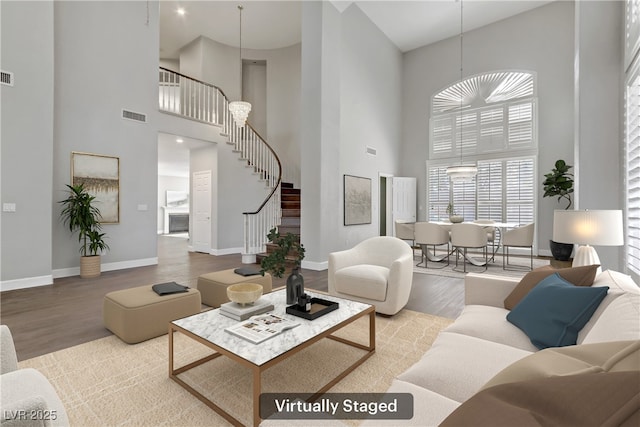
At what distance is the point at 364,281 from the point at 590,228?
1895mm

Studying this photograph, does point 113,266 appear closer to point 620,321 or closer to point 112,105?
point 112,105

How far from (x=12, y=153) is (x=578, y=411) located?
6080mm

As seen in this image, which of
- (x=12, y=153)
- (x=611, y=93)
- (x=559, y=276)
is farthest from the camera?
(x=12, y=153)

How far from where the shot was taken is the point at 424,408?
1.09 m

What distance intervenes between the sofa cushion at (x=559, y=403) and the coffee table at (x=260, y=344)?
1012 millimetres

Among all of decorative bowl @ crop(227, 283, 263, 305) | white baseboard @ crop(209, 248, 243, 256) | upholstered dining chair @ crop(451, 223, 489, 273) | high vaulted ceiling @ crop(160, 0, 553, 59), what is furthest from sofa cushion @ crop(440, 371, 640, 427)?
high vaulted ceiling @ crop(160, 0, 553, 59)

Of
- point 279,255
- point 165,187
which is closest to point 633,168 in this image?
point 279,255

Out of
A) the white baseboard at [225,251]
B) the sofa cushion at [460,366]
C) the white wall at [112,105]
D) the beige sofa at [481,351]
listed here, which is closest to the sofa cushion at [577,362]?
the beige sofa at [481,351]

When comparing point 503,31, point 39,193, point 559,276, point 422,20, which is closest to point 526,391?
point 559,276

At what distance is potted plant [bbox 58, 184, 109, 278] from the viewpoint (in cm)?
482

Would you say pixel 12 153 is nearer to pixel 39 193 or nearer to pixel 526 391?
pixel 39 193

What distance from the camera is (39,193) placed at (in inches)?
173

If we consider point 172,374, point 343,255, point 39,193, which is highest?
point 39,193

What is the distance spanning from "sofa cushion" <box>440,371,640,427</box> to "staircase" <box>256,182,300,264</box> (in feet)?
19.4
